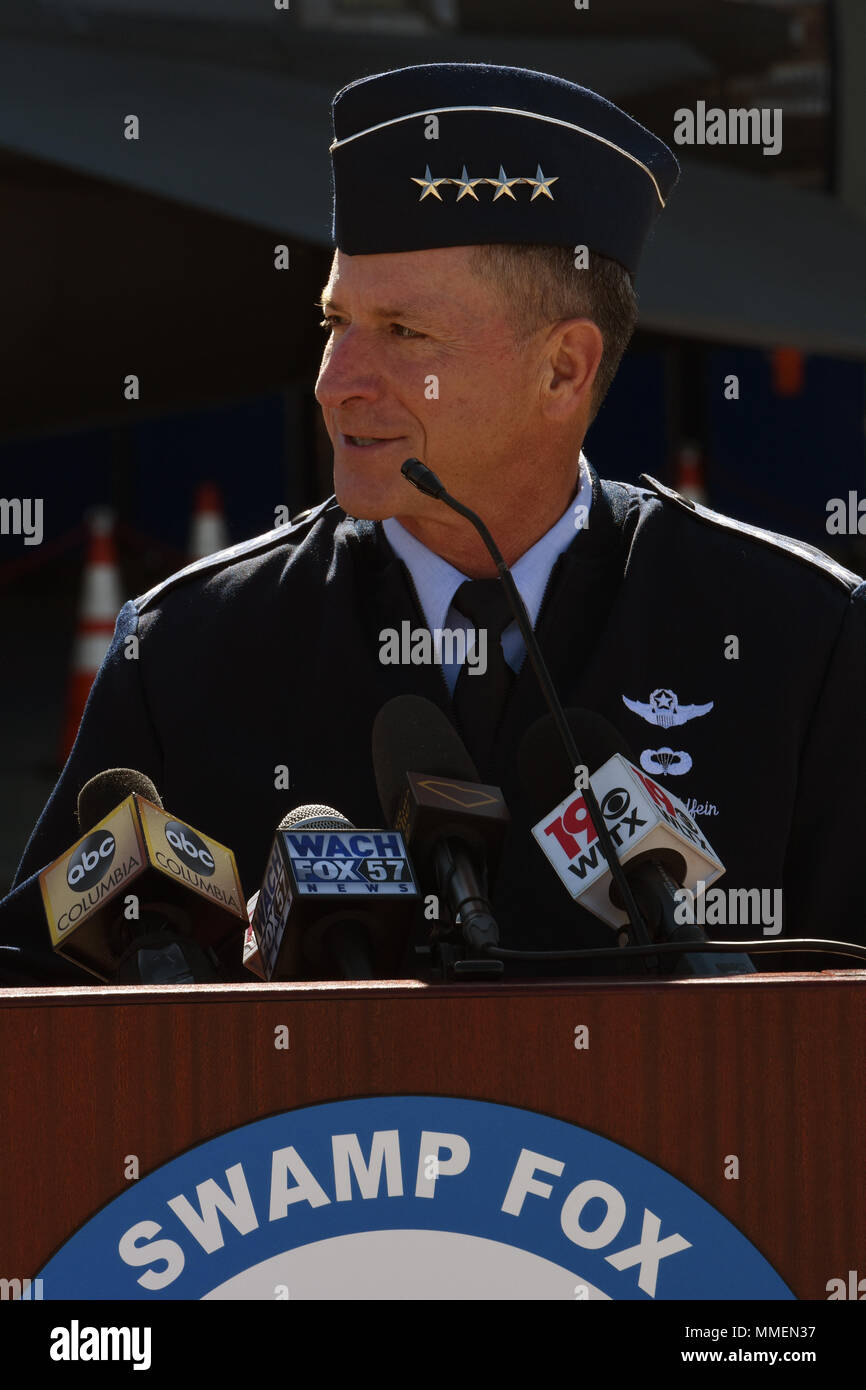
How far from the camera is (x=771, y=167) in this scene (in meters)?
8.74

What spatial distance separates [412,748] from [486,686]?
1.69 ft

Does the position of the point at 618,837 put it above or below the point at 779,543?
below

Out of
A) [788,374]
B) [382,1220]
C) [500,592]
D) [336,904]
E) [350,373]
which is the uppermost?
[788,374]

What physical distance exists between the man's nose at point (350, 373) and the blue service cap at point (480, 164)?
3.8 inches

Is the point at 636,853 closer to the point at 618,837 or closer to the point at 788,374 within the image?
the point at 618,837

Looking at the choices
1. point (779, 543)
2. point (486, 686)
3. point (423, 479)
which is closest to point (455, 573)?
point (486, 686)

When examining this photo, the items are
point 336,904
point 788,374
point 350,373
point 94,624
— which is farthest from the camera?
point 788,374

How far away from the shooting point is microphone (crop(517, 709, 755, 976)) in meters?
1.30

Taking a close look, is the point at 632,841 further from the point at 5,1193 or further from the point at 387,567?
the point at 387,567

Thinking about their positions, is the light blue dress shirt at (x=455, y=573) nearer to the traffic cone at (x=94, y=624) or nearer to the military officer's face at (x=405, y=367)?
the military officer's face at (x=405, y=367)

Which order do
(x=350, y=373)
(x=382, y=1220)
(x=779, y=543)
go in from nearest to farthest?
1. (x=382, y=1220)
2. (x=350, y=373)
3. (x=779, y=543)

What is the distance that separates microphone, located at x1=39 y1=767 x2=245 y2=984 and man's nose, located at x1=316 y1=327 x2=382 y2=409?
578 mm

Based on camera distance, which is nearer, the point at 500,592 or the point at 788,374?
the point at 500,592

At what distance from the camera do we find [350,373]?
1846mm
